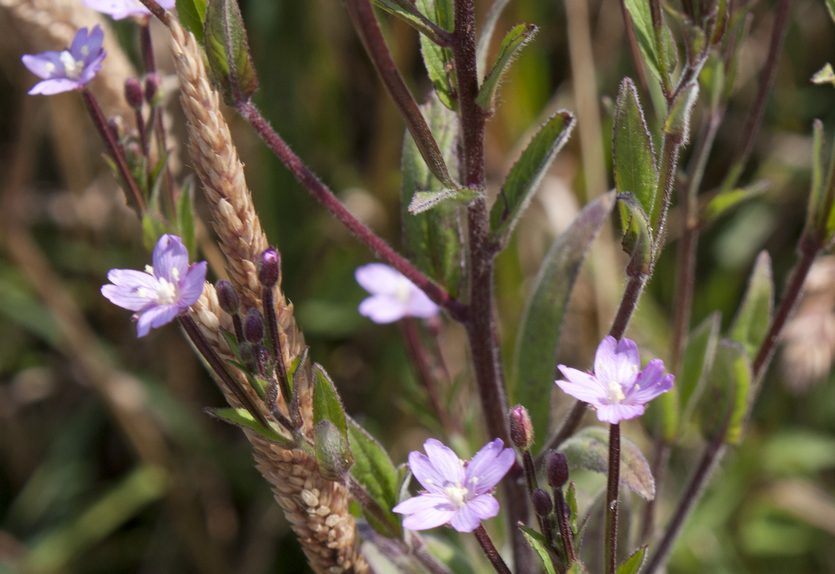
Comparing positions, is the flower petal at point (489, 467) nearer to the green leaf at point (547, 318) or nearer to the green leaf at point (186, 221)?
the green leaf at point (547, 318)

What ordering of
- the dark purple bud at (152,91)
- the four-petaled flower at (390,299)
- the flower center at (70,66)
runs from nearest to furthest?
1. the flower center at (70,66)
2. the dark purple bud at (152,91)
3. the four-petaled flower at (390,299)

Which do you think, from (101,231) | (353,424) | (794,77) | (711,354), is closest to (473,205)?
(353,424)

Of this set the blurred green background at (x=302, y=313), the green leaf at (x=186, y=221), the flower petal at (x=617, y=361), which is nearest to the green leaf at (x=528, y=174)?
the flower petal at (x=617, y=361)

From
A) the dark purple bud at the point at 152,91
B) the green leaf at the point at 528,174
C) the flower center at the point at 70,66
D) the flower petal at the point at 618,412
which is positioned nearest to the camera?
the flower petal at the point at 618,412

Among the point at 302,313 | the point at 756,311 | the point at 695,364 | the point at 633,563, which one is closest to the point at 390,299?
the point at 695,364

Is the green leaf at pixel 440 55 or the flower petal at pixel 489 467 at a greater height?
the green leaf at pixel 440 55

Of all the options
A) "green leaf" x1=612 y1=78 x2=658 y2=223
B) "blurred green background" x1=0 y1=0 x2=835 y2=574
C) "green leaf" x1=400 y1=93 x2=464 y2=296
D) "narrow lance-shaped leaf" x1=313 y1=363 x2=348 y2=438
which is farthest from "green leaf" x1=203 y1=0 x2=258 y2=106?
"blurred green background" x1=0 y1=0 x2=835 y2=574
